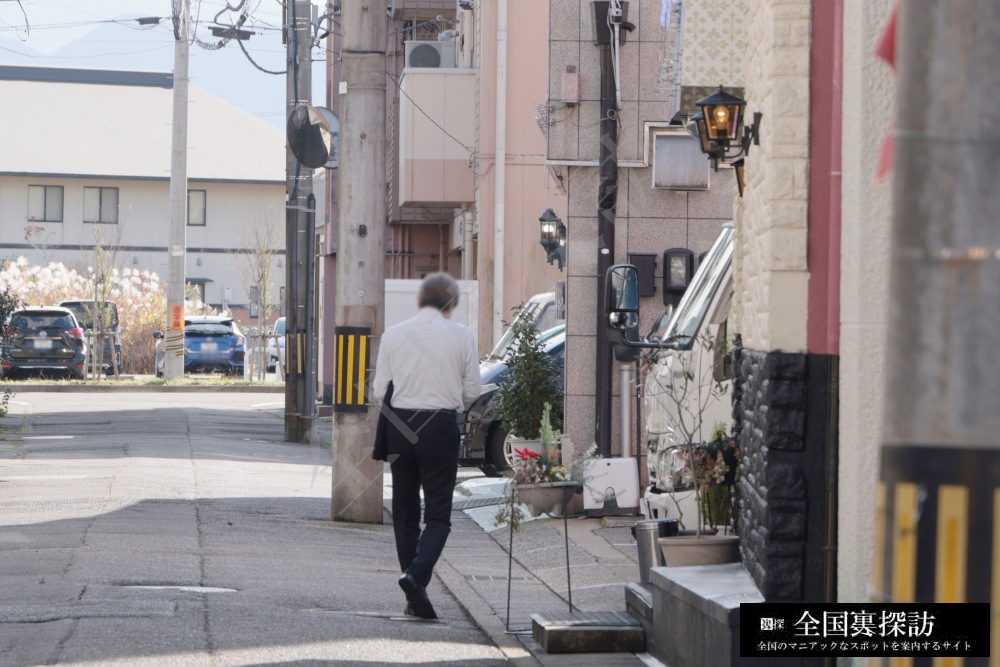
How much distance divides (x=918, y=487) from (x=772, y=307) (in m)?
3.75

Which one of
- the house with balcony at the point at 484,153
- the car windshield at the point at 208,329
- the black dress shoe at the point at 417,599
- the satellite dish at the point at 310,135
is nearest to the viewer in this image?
the black dress shoe at the point at 417,599

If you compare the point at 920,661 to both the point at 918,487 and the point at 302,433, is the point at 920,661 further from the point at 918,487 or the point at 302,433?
the point at 302,433

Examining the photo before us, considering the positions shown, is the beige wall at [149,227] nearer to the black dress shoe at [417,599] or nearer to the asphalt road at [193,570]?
the asphalt road at [193,570]

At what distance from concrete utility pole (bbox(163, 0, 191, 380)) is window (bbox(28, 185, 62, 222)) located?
23389 millimetres

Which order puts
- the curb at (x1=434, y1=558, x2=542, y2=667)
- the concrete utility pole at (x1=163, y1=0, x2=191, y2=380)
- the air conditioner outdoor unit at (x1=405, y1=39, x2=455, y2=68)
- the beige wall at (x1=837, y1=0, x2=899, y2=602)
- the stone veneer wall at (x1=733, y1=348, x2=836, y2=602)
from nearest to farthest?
the beige wall at (x1=837, y1=0, x2=899, y2=602) < the stone veneer wall at (x1=733, y1=348, x2=836, y2=602) < the curb at (x1=434, y1=558, x2=542, y2=667) < the air conditioner outdoor unit at (x1=405, y1=39, x2=455, y2=68) < the concrete utility pole at (x1=163, y1=0, x2=191, y2=380)

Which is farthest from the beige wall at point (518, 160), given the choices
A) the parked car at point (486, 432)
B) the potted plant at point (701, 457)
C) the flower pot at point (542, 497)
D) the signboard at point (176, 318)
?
the signboard at point (176, 318)

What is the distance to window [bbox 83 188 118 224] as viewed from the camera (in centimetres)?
5497

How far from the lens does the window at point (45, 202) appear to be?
54531 millimetres

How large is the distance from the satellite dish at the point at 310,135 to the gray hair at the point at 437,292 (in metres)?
8.74

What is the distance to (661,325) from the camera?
36.9 feet

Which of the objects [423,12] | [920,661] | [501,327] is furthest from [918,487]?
[423,12]

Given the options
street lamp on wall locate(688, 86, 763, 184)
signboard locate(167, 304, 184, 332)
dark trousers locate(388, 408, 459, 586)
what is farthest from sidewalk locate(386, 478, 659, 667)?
signboard locate(167, 304, 184, 332)

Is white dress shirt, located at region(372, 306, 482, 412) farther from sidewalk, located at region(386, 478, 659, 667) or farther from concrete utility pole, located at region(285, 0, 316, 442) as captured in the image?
concrete utility pole, located at region(285, 0, 316, 442)

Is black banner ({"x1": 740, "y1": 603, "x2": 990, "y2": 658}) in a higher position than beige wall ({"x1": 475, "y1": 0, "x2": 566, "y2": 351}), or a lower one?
lower
